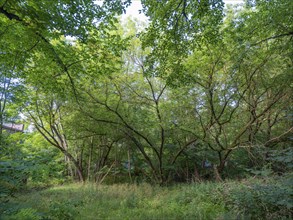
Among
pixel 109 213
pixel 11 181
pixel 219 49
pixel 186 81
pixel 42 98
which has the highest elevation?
pixel 219 49

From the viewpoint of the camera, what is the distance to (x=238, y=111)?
9820 millimetres

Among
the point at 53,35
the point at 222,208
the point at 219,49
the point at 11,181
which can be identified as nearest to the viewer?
the point at 11,181

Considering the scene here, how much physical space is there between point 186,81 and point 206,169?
7.35m

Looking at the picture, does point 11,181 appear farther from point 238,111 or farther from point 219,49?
point 238,111

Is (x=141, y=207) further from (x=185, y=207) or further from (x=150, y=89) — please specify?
(x=150, y=89)

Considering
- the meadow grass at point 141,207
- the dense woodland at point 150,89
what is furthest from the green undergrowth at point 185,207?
the dense woodland at point 150,89

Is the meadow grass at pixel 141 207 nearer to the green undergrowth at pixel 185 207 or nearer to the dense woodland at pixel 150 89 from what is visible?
the green undergrowth at pixel 185 207

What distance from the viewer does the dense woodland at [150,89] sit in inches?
180

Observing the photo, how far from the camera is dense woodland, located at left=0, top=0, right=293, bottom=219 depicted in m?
4.57

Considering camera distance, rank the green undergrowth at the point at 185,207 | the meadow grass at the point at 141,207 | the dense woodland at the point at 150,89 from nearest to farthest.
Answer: the green undergrowth at the point at 185,207 → the meadow grass at the point at 141,207 → the dense woodland at the point at 150,89

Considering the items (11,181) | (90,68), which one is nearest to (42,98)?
→ (90,68)

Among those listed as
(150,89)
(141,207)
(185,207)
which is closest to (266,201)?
(185,207)

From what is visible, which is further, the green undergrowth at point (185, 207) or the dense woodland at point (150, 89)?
the dense woodland at point (150, 89)

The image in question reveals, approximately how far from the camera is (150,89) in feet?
33.0
